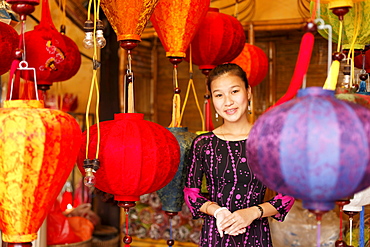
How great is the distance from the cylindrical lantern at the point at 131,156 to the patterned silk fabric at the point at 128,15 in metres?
0.21

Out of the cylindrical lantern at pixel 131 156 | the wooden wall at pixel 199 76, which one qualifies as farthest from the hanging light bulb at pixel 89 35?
the wooden wall at pixel 199 76

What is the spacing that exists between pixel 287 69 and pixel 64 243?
1.76 meters

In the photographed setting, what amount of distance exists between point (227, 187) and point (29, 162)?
71 cm

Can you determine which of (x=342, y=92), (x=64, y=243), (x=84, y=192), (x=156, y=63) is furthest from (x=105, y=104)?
(x=342, y=92)

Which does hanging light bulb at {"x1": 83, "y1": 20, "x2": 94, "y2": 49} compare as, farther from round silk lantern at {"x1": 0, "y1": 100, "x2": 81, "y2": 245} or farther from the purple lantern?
the purple lantern

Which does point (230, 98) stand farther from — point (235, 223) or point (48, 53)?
point (48, 53)

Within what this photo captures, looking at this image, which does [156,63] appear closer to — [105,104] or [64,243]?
[105,104]

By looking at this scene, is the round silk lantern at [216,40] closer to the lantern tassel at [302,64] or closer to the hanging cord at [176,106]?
the hanging cord at [176,106]

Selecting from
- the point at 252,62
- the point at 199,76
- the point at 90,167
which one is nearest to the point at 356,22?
the point at 90,167

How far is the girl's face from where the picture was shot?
1.35m

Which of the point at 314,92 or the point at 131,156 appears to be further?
the point at 131,156

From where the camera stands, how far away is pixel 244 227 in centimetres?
133

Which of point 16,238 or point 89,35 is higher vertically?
point 89,35

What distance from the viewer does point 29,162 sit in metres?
0.83
